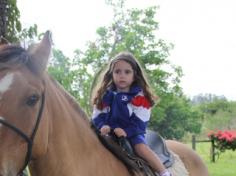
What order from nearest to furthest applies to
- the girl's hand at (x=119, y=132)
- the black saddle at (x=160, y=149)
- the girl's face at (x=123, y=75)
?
the girl's hand at (x=119, y=132)
the girl's face at (x=123, y=75)
the black saddle at (x=160, y=149)

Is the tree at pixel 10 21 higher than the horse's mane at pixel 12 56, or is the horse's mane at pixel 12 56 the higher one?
the tree at pixel 10 21

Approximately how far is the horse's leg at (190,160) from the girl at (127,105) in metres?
1.31

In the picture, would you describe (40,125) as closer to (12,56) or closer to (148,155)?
(12,56)

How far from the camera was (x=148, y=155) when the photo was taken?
385cm

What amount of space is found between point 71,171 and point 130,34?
59.2ft

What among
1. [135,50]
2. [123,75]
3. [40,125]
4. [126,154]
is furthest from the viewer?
[135,50]

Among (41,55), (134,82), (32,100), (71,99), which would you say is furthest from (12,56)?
(134,82)

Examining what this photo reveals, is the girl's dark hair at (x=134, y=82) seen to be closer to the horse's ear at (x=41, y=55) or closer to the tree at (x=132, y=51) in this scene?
the horse's ear at (x=41, y=55)

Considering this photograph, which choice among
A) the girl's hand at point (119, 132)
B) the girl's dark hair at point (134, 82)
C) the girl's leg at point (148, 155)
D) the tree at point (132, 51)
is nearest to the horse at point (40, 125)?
the girl's hand at point (119, 132)

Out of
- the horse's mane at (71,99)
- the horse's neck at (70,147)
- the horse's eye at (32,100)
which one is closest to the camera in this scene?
the horse's eye at (32,100)

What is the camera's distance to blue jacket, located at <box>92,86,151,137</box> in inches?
150

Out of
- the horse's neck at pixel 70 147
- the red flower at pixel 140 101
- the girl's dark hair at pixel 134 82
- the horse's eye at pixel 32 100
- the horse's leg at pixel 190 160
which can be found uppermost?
Answer: the girl's dark hair at pixel 134 82

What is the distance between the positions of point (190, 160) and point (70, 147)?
242 centimetres

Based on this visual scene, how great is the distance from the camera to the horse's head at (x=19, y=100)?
2.53 metres
